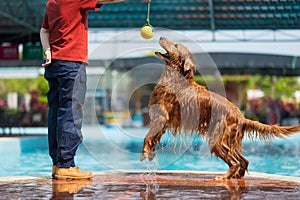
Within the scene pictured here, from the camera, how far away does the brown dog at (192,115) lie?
489cm

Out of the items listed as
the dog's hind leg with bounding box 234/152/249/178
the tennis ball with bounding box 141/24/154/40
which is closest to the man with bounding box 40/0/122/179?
the tennis ball with bounding box 141/24/154/40

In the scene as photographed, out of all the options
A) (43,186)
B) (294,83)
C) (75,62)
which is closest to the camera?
(43,186)

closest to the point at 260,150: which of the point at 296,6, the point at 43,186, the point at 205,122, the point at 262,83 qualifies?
the point at 296,6

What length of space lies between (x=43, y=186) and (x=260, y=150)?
28.7ft

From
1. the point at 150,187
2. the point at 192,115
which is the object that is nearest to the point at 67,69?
the point at 192,115

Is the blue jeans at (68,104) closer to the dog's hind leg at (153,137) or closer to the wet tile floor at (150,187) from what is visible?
the wet tile floor at (150,187)

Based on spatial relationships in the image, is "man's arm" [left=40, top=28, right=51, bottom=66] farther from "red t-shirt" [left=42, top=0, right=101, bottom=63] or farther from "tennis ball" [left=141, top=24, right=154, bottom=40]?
"tennis ball" [left=141, top=24, right=154, bottom=40]

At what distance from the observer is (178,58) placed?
4898mm

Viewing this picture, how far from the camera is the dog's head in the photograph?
4.88 metres

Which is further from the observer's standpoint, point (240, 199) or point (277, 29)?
point (277, 29)

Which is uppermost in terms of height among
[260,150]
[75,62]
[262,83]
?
[75,62]

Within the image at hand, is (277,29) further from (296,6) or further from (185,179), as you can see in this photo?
(185,179)

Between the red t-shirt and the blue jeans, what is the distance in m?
0.08

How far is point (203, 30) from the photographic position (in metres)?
21.0
